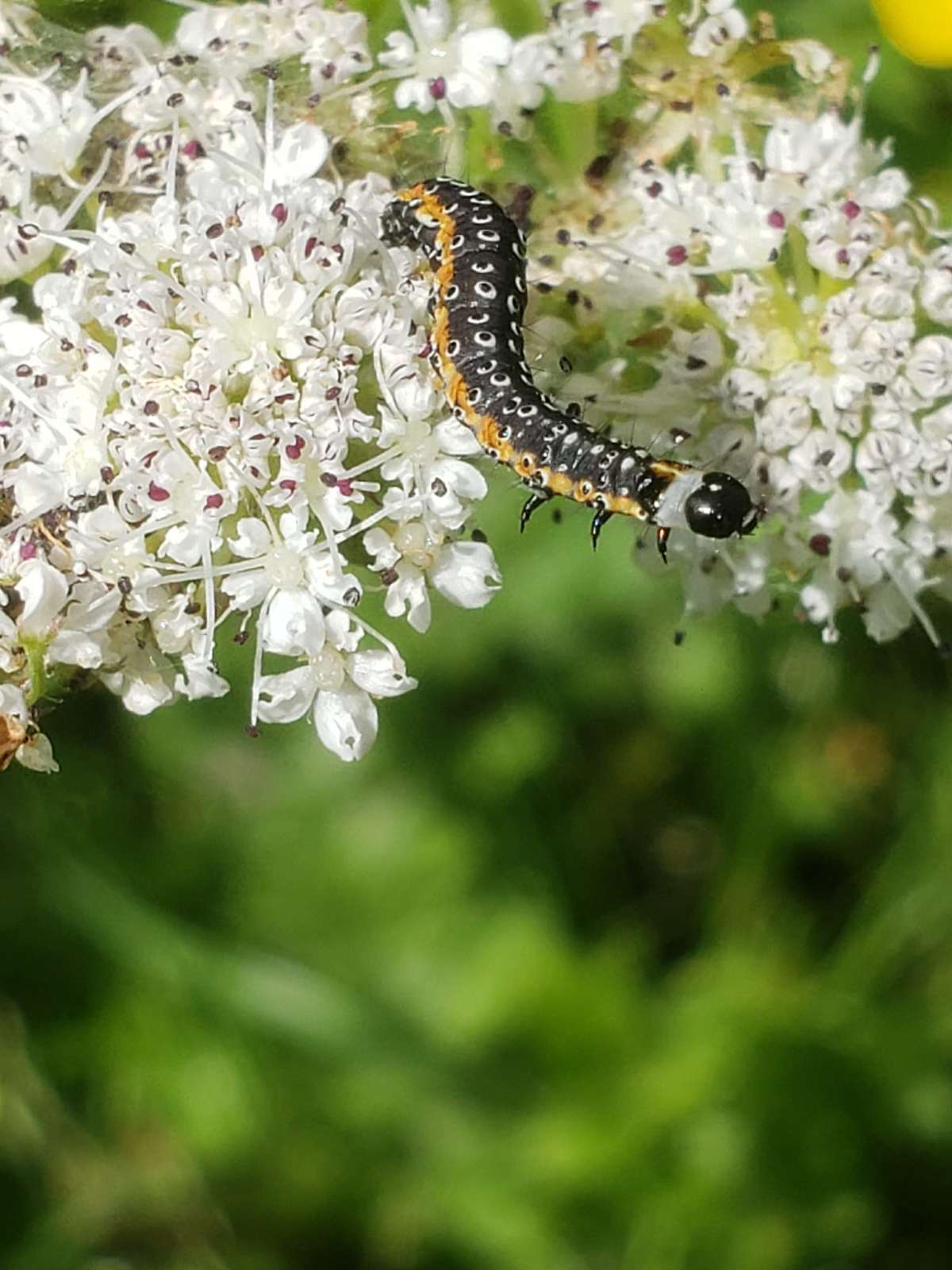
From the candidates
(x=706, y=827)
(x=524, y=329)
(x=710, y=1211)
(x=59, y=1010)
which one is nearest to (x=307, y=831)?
(x=59, y=1010)

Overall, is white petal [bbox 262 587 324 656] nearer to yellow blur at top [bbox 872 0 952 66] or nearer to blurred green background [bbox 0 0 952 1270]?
yellow blur at top [bbox 872 0 952 66]

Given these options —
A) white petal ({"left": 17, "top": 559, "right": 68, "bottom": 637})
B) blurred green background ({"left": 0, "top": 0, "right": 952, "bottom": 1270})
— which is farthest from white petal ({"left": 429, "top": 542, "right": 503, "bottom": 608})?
blurred green background ({"left": 0, "top": 0, "right": 952, "bottom": 1270})

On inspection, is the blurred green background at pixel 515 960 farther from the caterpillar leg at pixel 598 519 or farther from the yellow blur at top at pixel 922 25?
the caterpillar leg at pixel 598 519

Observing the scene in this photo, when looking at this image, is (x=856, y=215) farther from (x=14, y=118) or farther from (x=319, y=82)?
(x=14, y=118)

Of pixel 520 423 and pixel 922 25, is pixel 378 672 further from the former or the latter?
pixel 922 25

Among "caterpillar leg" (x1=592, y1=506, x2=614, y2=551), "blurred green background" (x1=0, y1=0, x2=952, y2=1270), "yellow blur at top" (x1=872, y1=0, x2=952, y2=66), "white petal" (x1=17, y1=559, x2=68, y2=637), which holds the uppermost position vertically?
"yellow blur at top" (x1=872, y1=0, x2=952, y2=66)

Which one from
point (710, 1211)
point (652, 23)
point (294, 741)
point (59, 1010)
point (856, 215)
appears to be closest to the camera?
point (856, 215)

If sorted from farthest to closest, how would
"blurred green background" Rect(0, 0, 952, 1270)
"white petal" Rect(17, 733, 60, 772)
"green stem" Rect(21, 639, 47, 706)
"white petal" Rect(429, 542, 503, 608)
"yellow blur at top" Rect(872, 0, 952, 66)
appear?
"blurred green background" Rect(0, 0, 952, 1270), "yellow blur at top" Rect(872, 0, 952, 66), "white petal" Rect(429, 542, 503, 608), "white petal" Rect(17, 733, 60, 772), "green stem" Rect(21, 639, 47, 706)
